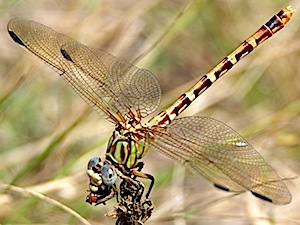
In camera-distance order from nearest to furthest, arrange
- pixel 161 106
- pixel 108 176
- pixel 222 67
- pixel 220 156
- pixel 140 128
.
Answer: pixel 108 176, pixel 220 156, pixel 140 128, pixel 222 67, pixel 161 106

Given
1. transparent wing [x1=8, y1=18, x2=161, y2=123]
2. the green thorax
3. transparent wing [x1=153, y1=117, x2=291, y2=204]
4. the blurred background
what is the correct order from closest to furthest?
transparent wing [x1=153, y1=117, x2=291, y2=204] → the green thorax → transparent wing [x1=8, y1=18, x2=161, y2=123] → the blurred background

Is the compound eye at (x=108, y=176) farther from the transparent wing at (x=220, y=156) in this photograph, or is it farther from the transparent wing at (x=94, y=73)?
the transparent wing at (x=94, y=73)

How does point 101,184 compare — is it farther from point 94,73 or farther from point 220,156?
point 94,73

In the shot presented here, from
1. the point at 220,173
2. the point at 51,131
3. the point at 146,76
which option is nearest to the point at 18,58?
the point at 51,131

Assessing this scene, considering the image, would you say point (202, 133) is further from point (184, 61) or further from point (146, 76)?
point (184, 61)

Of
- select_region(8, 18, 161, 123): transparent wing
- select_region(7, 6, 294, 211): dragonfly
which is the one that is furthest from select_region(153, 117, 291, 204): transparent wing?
select_region(8, 18, 161, 123): transparent wing

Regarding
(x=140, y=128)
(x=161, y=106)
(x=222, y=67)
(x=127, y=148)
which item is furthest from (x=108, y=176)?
(x=161, y=106)

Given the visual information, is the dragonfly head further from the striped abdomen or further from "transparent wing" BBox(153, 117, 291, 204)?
the striped abdomen
